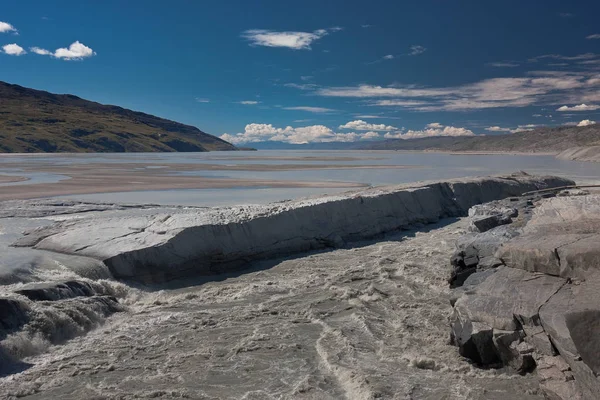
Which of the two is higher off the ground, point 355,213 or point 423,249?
point 355,213

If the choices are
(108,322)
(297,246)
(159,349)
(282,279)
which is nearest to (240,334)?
(159,349)

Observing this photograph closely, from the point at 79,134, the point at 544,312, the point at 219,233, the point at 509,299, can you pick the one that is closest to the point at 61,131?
the point at 79,134

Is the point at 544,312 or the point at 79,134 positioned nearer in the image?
the point at 544,312

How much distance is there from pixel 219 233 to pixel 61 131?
452ft

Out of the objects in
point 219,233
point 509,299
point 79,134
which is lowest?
point 509,299

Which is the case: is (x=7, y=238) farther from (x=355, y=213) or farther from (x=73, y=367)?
(x=355, y=213)

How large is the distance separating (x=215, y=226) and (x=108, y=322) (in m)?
4.88

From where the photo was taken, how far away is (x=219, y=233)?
537 inches

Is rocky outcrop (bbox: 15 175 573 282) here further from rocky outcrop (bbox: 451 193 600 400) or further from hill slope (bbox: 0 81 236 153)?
hill slope (bbox: 0 81 236 153)

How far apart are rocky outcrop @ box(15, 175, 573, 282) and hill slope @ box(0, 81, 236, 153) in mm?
107112

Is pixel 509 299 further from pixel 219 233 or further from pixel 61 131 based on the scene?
pixel 61 131

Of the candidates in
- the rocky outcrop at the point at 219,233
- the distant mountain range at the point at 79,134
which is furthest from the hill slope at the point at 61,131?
the rocky outcrop at the point at 219,233

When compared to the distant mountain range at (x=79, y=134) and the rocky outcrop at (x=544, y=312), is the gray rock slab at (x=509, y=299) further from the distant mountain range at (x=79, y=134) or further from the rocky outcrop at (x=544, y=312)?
the distant mountain range at (x=79, y=134)

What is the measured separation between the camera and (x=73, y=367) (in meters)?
7.42
